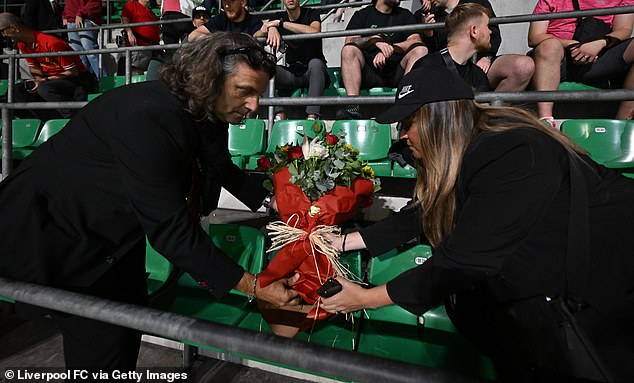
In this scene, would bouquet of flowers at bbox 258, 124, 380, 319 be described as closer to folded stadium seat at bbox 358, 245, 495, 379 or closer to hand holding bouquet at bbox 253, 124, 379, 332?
hand holding bouquet at bbox 253, 124, 379, 332

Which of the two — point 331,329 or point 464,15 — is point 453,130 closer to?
point 331,329

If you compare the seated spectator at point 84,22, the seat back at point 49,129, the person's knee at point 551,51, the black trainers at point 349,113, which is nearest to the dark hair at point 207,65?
the black trainers at point 349,113

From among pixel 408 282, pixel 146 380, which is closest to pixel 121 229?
pixel 408 282

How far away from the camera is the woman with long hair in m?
1.07

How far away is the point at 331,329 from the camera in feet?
6.42

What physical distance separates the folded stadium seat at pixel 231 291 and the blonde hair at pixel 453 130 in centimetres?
138

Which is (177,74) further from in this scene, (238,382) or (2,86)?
(2,86)

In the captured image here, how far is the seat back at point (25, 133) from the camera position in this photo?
16.2 ft

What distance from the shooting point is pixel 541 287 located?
3.66 ft

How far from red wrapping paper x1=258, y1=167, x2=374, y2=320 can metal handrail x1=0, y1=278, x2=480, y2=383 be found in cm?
74

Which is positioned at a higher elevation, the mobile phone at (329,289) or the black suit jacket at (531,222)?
the black suit jacket at (531,222)

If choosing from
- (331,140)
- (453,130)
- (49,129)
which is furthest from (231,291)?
(49,129)

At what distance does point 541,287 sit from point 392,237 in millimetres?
829

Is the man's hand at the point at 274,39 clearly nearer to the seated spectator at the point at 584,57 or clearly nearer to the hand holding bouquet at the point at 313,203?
the hand holding bouquet at the point at 313,203
